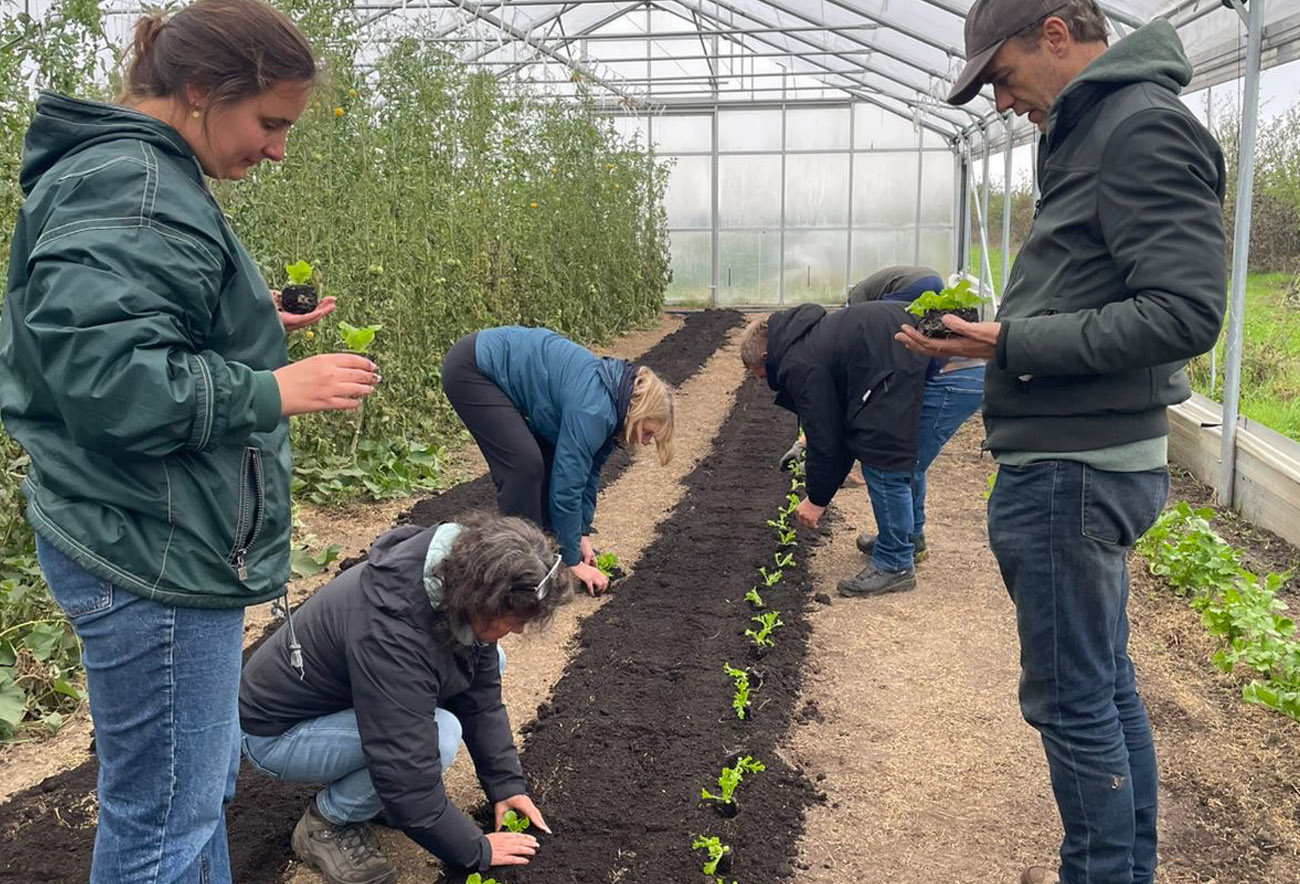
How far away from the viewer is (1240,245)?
5.88 meters

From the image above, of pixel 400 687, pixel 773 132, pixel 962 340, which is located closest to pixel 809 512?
pixel 962 340

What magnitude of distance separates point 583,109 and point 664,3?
2865 millimetres

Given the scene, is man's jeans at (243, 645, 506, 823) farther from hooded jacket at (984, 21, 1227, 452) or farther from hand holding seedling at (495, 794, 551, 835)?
hooded jacket at (984, 21, 1227, 452)

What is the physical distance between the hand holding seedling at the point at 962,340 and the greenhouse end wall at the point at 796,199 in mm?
15155

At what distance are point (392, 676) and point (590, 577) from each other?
2.37 meters

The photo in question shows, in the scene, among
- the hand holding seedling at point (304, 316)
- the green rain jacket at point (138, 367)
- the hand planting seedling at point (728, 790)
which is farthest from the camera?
the hand planting seedling at point (728, 790)

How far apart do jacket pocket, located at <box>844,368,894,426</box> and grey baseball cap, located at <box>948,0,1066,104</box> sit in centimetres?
242

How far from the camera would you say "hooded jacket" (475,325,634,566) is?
4.30 meters

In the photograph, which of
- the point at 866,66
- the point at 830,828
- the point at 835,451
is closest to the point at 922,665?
the point at 835,451

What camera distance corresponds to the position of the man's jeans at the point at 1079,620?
2139 millimetres

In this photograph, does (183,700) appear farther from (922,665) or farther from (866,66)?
(866,66)

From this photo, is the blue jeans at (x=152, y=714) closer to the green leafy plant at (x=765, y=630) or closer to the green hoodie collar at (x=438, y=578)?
the green hoodie collar at (x=438, y=578)

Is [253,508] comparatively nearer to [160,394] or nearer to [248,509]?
[248,509]

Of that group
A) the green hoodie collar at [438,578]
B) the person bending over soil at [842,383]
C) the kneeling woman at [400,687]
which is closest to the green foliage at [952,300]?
the kneeling woman at [400,687]
